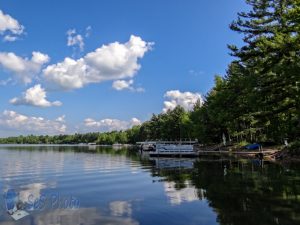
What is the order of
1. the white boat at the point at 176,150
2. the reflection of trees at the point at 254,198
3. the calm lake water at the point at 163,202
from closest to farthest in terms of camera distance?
the reflection of trees at the point at 254,198, the calm lake water at the point at 163,202, the white boat at the point at 176,150

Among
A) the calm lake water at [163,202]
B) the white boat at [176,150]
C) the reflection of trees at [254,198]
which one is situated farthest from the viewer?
the white boat at [176,150]

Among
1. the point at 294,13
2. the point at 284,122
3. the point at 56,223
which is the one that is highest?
the point at 294,13

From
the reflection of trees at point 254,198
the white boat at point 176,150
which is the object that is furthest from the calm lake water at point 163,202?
the white boat at point 176,150

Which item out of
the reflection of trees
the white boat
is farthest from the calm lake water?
the white boat

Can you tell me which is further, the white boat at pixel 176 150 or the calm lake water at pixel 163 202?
the white boat at pixel 176 150

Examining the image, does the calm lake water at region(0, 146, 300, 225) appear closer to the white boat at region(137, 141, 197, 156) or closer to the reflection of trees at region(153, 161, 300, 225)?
the reflection of trees at region(153, 161, 300, 225)

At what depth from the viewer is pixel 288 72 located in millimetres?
34375

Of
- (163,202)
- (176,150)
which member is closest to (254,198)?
(163,202)

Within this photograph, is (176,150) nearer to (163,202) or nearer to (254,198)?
(254,198)

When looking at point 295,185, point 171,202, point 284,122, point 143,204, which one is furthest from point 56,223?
point 284,122

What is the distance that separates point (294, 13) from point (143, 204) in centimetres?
2645

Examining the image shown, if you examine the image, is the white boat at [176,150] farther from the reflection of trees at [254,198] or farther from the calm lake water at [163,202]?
the calm lake water at [163,202]

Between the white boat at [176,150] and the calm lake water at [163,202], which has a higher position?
the white boat at [176,150]

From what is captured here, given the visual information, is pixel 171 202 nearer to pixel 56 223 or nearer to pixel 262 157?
pixel 56 223
